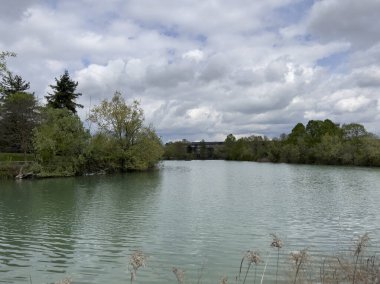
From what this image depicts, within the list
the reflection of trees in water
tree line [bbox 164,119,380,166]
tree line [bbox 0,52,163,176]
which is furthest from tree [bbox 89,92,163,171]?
tree line [bbox 164,119,380,166]

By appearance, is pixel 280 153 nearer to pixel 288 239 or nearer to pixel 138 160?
pixel 138 160

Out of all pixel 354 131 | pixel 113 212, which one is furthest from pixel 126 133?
pixel 354 131

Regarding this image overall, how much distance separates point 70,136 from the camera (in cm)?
5484

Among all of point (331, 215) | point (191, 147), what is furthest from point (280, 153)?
point (331, 215)

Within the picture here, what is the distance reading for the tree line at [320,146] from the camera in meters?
90.2

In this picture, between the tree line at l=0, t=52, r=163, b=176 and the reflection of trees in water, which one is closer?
the reflection of trees in water

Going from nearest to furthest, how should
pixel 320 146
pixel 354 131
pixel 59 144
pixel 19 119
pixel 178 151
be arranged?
pixel 59 144 → pixel 19 119 → pixel 320 146 → pixel 354 131 → pixel 178 151

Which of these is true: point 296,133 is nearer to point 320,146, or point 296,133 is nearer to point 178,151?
point 320,146

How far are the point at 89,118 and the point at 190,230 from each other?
164 ft

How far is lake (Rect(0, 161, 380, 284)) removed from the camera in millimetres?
12125

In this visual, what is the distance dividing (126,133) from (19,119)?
1601 centimetres

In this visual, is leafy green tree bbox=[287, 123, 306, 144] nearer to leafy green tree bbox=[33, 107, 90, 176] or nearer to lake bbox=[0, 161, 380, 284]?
leafy green tree bbox=[33, 107, 90, 176]

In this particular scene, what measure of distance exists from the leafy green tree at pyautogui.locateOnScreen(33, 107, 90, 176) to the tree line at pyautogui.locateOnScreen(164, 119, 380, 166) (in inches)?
2383

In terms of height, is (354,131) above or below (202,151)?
above
